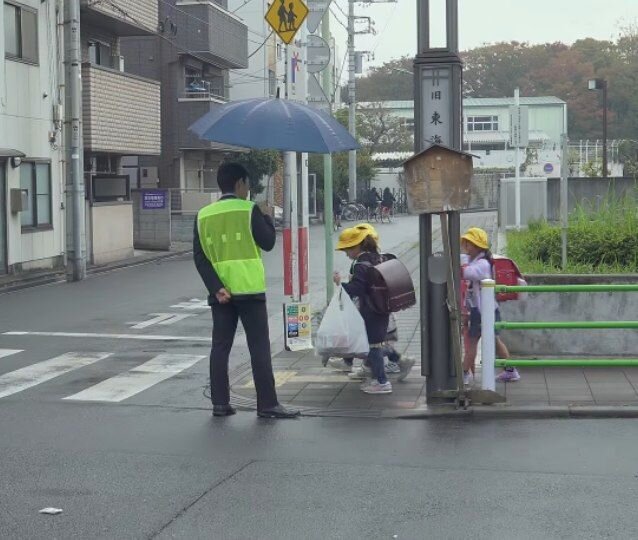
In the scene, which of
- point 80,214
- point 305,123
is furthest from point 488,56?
point 305,123

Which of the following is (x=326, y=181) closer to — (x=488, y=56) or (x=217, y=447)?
(x=217, y=447)

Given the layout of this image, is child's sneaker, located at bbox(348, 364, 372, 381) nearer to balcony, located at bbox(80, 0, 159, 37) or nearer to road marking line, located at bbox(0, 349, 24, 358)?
road marking line, located at bbox(0, 349, 24, 358)

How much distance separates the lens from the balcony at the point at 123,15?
25.0 metres

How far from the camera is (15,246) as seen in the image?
22156mm

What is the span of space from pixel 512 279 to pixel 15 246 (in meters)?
14.7

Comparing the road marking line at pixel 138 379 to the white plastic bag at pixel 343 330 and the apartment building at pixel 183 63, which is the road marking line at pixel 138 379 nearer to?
the white plastic bag at pixel 343 330

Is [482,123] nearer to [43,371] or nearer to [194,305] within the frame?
[194,305]

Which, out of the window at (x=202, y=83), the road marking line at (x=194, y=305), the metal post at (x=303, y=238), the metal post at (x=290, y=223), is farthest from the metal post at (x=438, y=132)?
the window at (x=202, y=83)

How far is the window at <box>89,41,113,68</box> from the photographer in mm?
27734

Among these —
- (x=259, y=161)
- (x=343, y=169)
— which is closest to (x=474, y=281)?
(x=259, y=161)

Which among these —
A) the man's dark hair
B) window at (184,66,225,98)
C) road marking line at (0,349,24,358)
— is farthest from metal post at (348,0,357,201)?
the man's dark hair

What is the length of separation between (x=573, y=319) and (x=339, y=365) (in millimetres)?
2311

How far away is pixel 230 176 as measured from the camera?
865 centimetres

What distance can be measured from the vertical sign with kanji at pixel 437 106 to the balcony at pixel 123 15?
17.3 m
